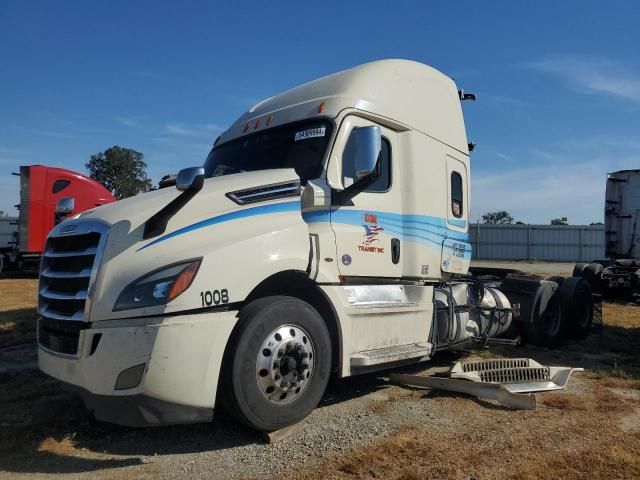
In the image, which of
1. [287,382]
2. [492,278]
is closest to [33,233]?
[492,278]

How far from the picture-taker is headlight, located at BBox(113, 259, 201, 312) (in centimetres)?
369

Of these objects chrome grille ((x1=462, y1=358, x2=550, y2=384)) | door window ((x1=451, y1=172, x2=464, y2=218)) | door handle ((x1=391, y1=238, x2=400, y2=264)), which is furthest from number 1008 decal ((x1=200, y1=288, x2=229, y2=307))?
door window ((x1=451, y1=172, x2=464, y2=218))

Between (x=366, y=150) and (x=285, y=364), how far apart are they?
1.95 m

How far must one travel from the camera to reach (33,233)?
17.0 meters

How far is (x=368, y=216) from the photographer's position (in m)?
5.23

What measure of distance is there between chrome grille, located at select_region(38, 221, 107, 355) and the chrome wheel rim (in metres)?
1.35

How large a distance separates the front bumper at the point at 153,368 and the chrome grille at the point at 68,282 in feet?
0.71

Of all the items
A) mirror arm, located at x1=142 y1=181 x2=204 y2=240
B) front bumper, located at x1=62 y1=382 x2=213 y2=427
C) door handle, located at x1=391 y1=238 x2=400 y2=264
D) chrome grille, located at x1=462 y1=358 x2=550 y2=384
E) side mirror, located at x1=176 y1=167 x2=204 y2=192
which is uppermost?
side mirror, located at x1=176 y1=167 x2=204 y2=192

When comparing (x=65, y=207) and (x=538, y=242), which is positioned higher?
(x=538, y=242)

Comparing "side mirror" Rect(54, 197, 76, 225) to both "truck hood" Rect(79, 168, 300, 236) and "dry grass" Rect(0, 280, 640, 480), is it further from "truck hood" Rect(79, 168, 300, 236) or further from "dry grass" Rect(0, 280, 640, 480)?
"dry grass" Rect(0, 280, 640, 480)

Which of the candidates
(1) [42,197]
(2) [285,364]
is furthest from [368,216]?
(1) [42,197]

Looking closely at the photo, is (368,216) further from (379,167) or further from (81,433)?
(81,433)

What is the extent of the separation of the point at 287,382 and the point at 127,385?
123 cm

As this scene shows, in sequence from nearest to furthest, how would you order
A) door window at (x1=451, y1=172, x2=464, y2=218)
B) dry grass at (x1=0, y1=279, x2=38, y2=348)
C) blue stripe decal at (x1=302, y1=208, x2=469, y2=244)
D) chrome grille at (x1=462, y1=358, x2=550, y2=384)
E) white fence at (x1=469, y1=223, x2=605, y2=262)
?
1. blue stripe decal at (x1=302, y1=208, x2=469, y2=244)
2. chrome grille at (x1=462, y1=358, x2=550, y2=384)
3. door window at (x1=451, y1=172, x2=464, y2=218)
4. dry grass at (x1=0, y1=279, x2=38, y2=348)
5. white fence at (x1=469, y1=223, x2=605, y2=262)
